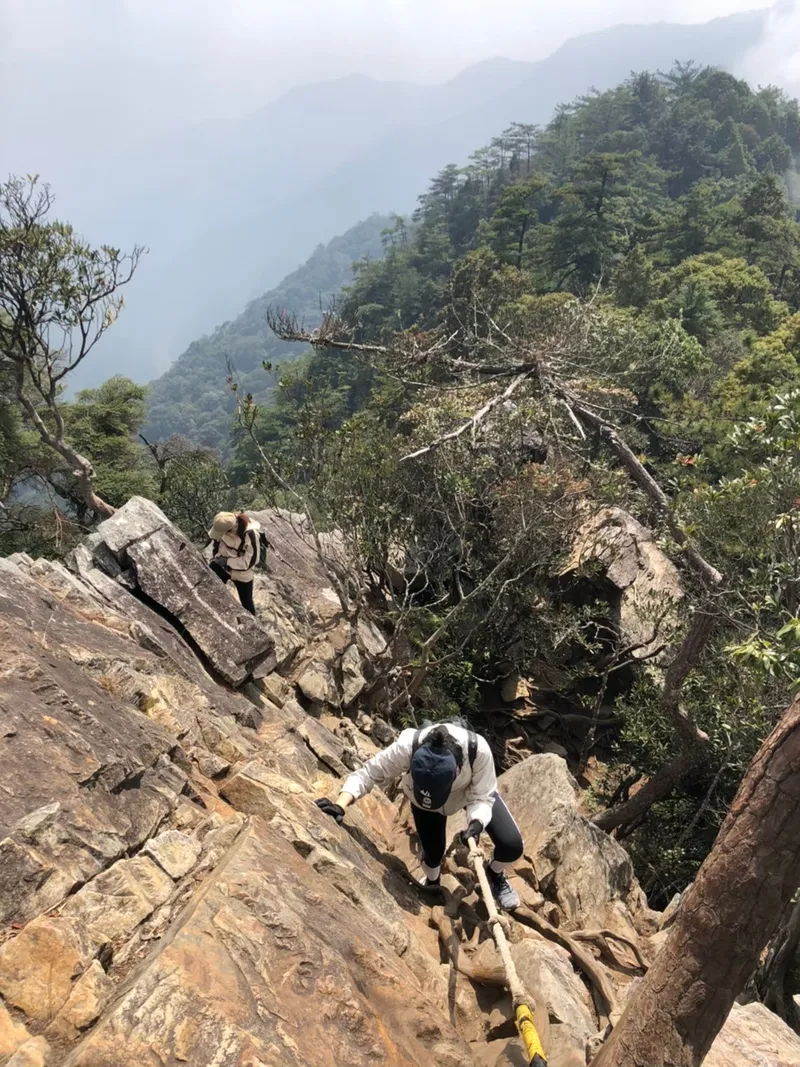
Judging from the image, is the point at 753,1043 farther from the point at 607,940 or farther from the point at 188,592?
the point at 188,592

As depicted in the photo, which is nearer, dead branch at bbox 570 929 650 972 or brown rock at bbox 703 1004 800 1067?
brown rock at bbox 703 1004 800 1067

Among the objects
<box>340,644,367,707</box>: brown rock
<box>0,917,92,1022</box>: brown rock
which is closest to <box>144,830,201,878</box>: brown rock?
<box>0,917,92,1022</box>: brown rock

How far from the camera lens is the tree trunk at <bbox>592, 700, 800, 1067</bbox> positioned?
302 centimetres

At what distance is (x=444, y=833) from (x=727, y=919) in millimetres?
3281

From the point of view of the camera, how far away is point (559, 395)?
1606 centimetres

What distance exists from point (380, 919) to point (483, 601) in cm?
1117

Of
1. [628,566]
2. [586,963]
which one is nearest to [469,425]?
[628,566]

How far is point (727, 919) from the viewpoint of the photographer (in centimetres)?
318

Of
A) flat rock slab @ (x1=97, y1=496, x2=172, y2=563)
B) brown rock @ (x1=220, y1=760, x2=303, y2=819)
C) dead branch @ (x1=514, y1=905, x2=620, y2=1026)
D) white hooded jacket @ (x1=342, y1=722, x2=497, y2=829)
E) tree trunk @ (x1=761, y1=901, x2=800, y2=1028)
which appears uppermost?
flat rock slab @ (x1=97, y1=496, x2=172, y2=563)

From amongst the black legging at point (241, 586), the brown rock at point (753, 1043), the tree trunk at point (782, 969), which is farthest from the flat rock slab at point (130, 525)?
the tree trunk at point (782, 969)

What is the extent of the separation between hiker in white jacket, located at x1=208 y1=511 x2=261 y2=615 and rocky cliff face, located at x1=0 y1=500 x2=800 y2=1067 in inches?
36.5

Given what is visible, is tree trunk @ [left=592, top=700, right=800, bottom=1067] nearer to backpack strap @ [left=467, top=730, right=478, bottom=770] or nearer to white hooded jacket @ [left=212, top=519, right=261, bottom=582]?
backpack strap @ [left=467, top=730, right=478, bottom=770]

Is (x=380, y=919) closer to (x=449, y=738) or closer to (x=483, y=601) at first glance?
(x=449, y=738)

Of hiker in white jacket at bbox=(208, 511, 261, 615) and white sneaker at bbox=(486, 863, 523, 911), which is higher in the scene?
hiker in white jacket at bbox=(208, 511, 261, 615)
